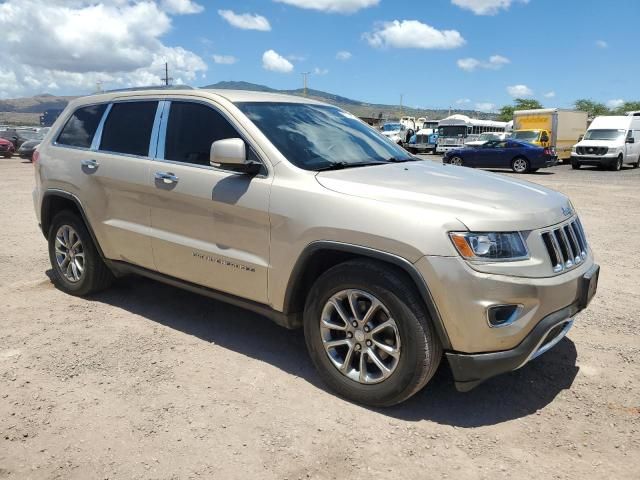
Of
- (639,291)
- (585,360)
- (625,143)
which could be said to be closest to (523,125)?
(625,143)

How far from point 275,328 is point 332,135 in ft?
5.31

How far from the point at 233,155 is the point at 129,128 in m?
1.57

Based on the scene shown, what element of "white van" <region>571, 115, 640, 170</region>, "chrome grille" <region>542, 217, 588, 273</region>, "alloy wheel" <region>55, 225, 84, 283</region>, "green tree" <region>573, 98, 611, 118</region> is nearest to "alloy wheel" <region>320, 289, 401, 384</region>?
"chrome grille" <region>542, 217, 588, 273</region>

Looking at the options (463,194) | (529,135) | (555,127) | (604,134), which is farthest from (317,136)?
(555,127)

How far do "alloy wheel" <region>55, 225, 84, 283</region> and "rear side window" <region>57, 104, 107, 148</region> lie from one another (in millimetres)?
781

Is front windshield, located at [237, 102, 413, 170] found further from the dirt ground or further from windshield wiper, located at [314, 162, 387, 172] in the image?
the dirt ground

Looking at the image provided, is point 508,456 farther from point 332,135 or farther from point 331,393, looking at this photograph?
point 332,135

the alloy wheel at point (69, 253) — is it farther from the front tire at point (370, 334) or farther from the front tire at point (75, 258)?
the front tire at point (370, 334)

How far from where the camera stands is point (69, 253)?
5113 mm

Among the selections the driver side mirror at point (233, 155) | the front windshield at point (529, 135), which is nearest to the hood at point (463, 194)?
the driver side mirror at point (233, 155)

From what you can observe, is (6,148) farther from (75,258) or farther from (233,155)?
(233,155)

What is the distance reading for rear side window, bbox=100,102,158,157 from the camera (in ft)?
Answer: 14.3

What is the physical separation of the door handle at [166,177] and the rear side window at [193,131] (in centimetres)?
14

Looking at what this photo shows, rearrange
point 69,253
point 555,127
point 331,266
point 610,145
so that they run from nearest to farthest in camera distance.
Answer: point 331,266, point 69,253, point 610,145, point 555,127
